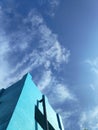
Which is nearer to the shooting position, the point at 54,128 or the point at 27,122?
the point at 27,122

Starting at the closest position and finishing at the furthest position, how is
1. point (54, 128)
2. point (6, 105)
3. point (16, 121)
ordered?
point (16, 121) → point (6, 105) → point (54, 128)

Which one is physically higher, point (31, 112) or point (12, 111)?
point (31, 112)

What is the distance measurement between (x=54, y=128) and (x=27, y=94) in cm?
415

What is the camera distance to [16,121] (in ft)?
34.6

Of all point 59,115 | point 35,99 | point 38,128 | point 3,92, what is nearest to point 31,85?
point 35,99

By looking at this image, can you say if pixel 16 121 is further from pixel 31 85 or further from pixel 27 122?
pixel 31 85

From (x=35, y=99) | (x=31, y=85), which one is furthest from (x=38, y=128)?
(x=31, y=85)

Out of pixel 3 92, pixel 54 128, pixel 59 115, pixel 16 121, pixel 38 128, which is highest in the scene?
pixel 59 115

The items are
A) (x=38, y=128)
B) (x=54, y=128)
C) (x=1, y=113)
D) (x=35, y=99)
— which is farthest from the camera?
(x=54, y=128)

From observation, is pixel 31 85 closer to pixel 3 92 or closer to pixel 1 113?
pixel 3 92

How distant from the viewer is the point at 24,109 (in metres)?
12.3

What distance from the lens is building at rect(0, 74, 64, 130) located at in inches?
414

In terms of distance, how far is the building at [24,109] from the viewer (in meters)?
Answer: 10.5

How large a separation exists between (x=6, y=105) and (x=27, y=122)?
5.37 ft
